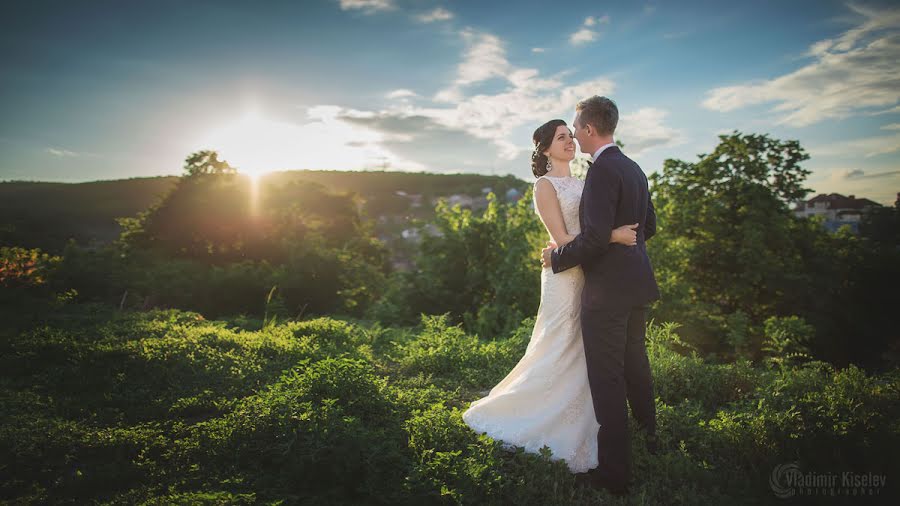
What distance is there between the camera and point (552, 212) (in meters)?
3.78

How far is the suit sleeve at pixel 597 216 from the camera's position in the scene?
3309 millimetres

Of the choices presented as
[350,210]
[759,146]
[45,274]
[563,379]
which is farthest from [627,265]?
[350,210]

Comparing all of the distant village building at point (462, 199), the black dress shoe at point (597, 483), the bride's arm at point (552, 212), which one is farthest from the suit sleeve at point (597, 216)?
the distant village building at point (462, 199)

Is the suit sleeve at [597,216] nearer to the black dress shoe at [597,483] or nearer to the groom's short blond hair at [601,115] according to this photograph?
the groom's short blond hair at [601,115]

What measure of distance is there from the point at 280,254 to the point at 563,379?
48.2 feet

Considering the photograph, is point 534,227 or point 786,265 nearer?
point 534,227

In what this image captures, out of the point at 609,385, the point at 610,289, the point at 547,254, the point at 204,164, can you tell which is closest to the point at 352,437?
the point at 609,385

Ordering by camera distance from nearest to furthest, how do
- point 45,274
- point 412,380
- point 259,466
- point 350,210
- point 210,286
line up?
point 259,466 → point 412,380 → point 45,274 → point 210,286 → point 350,210

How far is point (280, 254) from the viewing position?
1675 centimetres

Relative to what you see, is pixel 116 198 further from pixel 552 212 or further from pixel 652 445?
pixel 652 445

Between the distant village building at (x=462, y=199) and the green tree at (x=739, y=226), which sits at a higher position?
the distant village building at (x=462, y=199)

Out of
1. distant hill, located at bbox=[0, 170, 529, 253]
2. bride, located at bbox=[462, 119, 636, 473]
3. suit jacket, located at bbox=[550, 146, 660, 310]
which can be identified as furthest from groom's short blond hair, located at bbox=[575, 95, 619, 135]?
distant hill, located at bbox=[0, 170, 529, 253]

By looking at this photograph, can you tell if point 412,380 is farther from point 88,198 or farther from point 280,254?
point 88,198

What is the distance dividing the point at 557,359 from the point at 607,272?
930 millimetres
